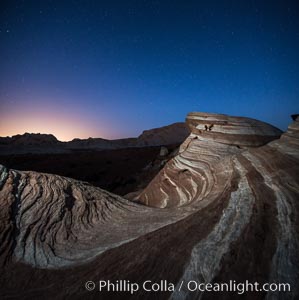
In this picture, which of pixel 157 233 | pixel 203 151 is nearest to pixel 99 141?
pixel 203 151

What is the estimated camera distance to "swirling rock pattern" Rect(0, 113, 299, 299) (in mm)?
1957

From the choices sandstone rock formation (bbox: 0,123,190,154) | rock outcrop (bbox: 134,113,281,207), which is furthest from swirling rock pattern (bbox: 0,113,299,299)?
sandstone rock formation (bbox: 0,123,190,154)

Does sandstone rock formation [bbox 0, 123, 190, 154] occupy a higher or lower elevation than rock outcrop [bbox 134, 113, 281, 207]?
higher

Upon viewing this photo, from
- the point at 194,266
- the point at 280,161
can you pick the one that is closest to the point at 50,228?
the point at 194,266

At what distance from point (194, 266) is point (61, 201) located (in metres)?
2.47

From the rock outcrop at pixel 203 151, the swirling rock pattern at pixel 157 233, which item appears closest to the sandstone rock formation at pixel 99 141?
the rock outcrop at pixel 203 151

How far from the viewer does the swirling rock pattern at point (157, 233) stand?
77.0 inches

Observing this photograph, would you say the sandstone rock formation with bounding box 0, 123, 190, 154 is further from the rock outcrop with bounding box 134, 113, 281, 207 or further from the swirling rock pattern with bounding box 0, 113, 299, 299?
the swirling rock pattern with bounding box 0, 113, 299, 299

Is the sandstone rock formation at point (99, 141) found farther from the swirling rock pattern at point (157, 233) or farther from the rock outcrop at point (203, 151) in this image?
the swirling rock pattern at point (157, 233)

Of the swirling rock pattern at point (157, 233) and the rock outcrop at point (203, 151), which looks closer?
the swirling rock pattern at point (157, 233)

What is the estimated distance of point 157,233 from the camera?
8.70 ft

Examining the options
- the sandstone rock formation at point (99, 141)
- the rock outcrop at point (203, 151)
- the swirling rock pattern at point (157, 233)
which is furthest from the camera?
the sandstone rock formation at point (99, 141)

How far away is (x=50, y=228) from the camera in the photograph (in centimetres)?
306

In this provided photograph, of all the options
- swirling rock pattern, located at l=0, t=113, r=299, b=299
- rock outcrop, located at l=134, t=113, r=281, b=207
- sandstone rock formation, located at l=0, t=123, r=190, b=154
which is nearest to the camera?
swirling rock pattern, located at l=0, t=113, r=299, b=299
